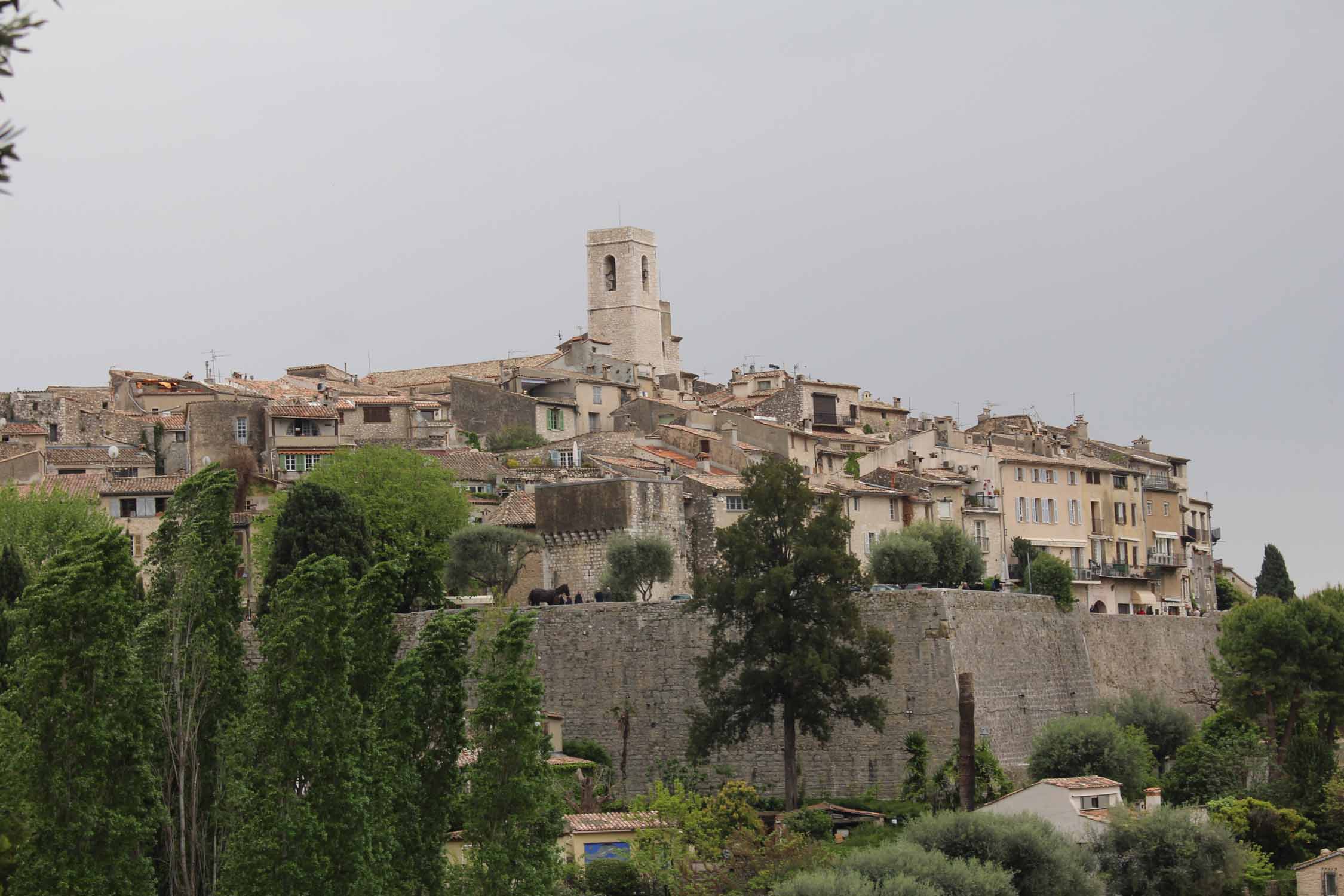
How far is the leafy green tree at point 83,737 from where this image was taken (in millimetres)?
32781

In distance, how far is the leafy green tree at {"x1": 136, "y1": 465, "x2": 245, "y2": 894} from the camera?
37.1 metres

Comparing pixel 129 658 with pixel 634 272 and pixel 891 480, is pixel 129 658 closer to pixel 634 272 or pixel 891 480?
pixel 891 480

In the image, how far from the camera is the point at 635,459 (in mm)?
76500

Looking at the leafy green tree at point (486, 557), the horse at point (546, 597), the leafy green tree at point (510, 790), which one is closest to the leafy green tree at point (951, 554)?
the horse at point (546, 597)

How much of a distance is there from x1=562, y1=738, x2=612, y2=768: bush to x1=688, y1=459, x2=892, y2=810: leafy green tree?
10.3 ft

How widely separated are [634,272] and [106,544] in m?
86.1

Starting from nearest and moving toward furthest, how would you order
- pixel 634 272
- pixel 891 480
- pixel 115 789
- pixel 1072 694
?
pixel 115 789 < pixel 1072 694 < pixel 891 480 < pixel 634 272

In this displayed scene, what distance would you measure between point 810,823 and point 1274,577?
44.0m

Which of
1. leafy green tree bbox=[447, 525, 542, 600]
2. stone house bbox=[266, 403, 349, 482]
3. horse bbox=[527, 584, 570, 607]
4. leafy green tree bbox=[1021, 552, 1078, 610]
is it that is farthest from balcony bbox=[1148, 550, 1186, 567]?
horse bbox=[527, 584, 570, 607]

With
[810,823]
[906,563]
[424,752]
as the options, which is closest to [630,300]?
[906,563]

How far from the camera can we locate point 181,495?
1613 inches

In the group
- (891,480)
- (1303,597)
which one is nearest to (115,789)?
(1303,597)

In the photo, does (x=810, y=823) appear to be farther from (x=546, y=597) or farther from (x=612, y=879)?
(x=546, y=597)

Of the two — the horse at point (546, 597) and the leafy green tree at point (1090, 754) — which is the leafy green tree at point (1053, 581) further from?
the horse at point (546, 597)
